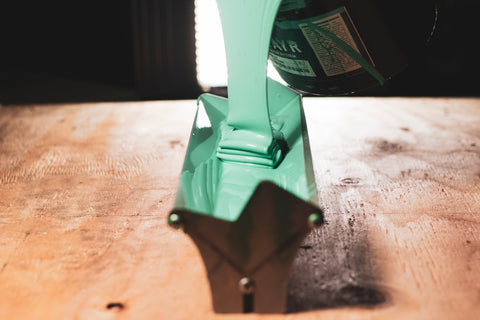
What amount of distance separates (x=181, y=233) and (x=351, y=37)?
47cm

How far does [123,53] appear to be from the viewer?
228cm

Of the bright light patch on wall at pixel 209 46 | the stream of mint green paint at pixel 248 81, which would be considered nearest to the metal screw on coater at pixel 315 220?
the stream of mint green paint at pixel 248 81

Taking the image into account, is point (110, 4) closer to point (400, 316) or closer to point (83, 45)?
point (83, 45)

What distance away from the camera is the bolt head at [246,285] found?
1.91 ft

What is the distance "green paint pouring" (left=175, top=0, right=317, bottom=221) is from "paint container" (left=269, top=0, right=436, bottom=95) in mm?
177

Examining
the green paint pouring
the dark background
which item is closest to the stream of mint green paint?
the green paint pouring

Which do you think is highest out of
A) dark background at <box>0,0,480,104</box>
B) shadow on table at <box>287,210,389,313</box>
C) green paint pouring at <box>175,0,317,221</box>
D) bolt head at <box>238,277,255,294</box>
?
green paint pouring at <box>175,0,317,221</box>

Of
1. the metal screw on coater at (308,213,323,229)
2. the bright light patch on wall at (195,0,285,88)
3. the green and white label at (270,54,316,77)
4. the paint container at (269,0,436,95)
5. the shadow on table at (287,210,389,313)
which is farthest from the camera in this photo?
the bright light patch on wall at (195,0,285,88)

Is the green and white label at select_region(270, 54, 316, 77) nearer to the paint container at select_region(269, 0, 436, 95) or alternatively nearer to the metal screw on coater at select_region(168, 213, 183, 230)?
the paint container at select_region(269, 0, 436, 95)

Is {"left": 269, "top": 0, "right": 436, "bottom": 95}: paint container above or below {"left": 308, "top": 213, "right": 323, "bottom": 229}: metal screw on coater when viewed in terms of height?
above

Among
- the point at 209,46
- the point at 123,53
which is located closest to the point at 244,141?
the point at 209,46

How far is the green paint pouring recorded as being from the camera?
0.67m

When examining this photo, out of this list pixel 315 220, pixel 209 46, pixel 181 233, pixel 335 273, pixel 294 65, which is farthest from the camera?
pixel 209 46

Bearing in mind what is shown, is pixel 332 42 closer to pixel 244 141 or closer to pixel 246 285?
pixel 244 141
